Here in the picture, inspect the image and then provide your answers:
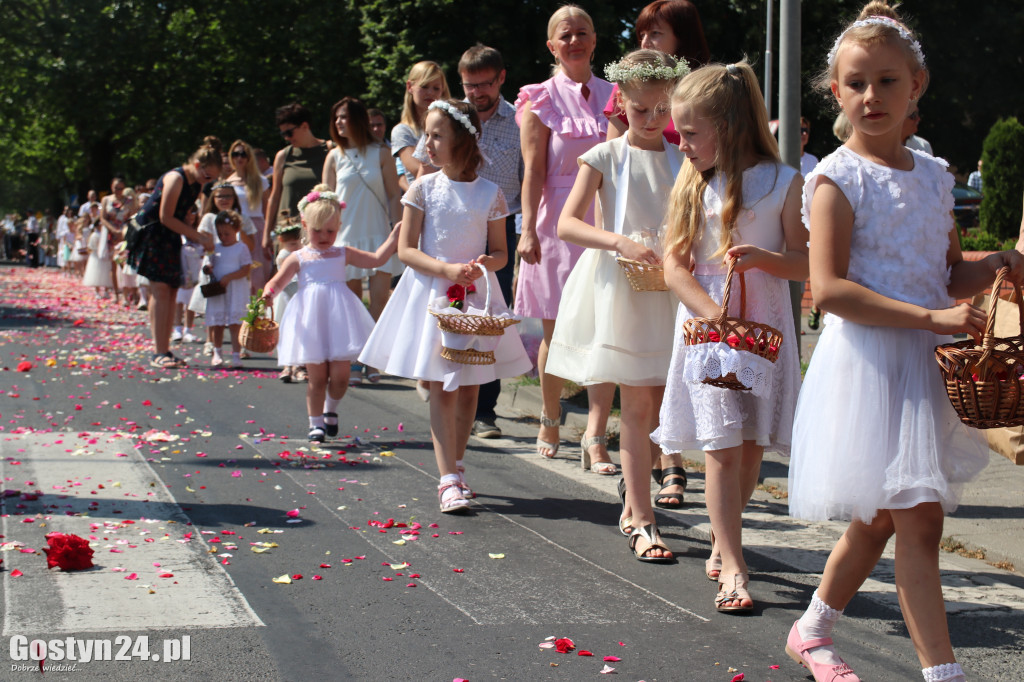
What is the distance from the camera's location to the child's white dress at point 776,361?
4402mm

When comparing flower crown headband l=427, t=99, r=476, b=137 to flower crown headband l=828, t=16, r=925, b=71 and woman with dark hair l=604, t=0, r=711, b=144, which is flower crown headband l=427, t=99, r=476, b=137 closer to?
woman with dark hair l=604, t=0, r=711, b=144

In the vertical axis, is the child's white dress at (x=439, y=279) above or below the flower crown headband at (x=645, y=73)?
below

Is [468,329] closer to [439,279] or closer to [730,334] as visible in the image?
[439,279]

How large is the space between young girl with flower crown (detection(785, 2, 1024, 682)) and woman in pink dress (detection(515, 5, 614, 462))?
136 inches

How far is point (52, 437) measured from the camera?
7.71 meters

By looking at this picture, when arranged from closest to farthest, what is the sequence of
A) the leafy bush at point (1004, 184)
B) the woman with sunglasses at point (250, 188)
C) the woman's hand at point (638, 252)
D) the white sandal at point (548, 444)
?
the woman's hand at point (638, 252) → the white sandal at point (548, 444) → the woman with sunglasses at point (250, 188) → the leafy bush at point (1004, 184)

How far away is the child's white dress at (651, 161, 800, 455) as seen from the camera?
440 centimetres

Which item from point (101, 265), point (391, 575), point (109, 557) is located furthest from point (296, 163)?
point (101, 265)

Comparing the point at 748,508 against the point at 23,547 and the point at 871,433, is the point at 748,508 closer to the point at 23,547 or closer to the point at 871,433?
the point at 871,433

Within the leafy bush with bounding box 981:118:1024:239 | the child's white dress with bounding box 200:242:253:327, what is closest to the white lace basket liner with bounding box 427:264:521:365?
the child's white dress with bounding box 200:242:253:327

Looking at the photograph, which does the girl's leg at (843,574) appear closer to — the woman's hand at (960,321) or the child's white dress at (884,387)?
the child's white dress at (884,387)

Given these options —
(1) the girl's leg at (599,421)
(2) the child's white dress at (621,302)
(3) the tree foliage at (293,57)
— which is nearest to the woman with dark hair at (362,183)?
(1) the girl's leg at (599,421)

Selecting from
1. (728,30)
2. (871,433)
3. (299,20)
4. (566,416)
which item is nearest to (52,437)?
(566,416)

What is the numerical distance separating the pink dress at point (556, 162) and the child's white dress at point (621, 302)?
178 centimetres
